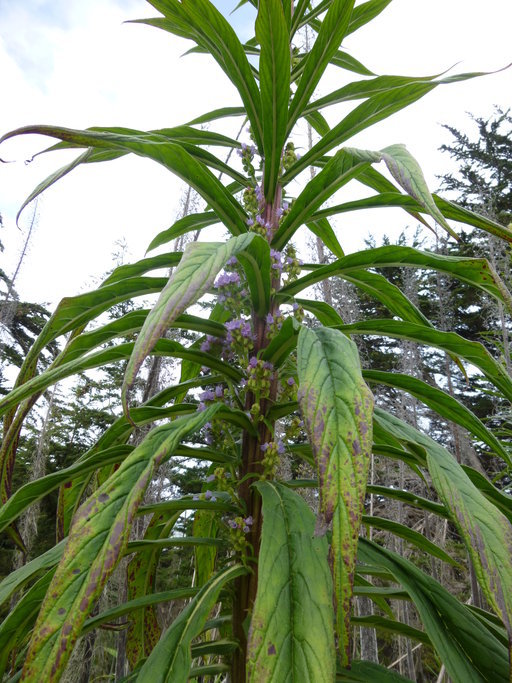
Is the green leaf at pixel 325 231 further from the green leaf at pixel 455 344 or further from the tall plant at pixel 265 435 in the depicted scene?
the green leaf at pixel 455 344

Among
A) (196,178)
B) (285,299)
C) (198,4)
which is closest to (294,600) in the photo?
(285,299)

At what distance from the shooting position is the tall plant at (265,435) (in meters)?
0.51

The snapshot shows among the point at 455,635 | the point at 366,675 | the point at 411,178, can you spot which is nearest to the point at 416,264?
the point at 411,178

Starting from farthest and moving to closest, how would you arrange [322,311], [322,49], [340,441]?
[322,311] < [322,49] < [340,441]

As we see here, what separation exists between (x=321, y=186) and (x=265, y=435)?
508 millimetres

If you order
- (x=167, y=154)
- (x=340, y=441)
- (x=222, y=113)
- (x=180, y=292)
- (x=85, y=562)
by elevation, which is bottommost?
(x=85, y=562)

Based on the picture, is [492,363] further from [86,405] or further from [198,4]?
[86,405]

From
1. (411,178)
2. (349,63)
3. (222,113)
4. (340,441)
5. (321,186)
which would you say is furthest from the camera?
(349,63)

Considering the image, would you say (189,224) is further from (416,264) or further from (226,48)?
(416,264)

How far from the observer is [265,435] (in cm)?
96

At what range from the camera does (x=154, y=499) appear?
25.4 ft

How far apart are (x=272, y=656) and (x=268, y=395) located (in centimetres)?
49

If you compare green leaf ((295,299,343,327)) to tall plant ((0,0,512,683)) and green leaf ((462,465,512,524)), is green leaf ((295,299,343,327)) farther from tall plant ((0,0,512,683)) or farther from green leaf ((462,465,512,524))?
green leaf ((462,465,512,524))

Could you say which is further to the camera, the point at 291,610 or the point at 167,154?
the point at 167,154
